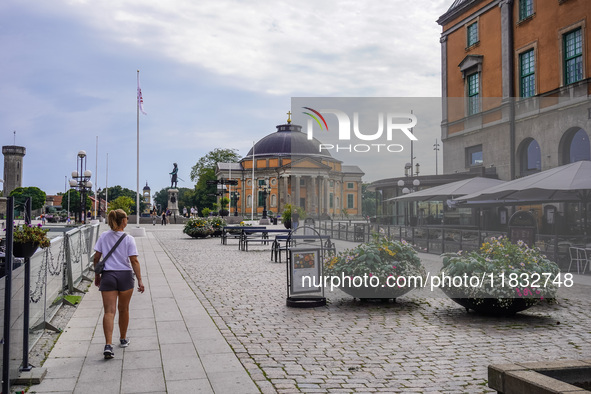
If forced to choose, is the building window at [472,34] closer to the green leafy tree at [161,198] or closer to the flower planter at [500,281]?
the flower planter at [500,281]

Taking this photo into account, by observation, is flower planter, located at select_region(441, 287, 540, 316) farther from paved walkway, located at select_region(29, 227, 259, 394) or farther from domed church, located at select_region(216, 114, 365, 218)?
domed church, located at select_region(216, 114, 365, 218)

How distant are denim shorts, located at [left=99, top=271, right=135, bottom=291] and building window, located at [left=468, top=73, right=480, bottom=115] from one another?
22.1 metres

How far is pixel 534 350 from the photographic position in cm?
627

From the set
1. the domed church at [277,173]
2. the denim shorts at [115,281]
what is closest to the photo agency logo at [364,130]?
the denim shorts at [115,281]

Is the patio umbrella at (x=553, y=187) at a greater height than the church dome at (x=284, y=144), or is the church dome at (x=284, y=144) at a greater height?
the church dome at (x=284, y=144)

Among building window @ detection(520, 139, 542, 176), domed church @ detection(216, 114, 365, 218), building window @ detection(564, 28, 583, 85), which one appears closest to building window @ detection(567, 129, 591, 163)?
building window @ detection(520, 139, 542, 176)

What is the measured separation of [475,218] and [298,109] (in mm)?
14216

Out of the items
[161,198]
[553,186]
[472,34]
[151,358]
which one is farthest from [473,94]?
[161,198]

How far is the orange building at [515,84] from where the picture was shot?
20391 mm

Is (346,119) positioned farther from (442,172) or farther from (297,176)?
(297,176)

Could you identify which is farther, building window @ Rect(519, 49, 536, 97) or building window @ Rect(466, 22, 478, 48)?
building window @ Rect(466, 22, 478, 48)

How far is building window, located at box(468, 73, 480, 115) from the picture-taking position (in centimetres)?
2544

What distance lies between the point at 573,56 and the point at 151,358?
67.5ft

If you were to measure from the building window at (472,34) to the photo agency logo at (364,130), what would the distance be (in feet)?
47.4
